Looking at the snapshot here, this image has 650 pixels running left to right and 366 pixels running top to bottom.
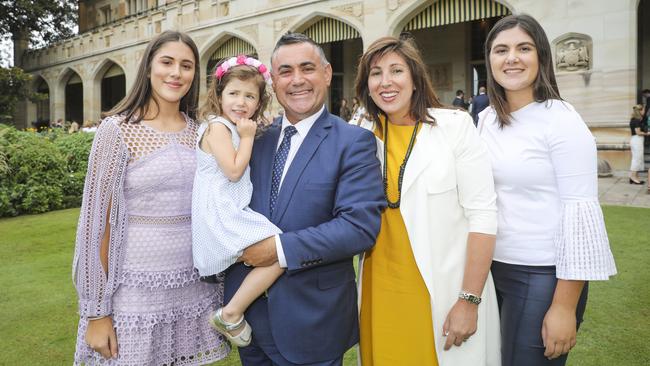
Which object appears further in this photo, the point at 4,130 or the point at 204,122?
the point at 4,130

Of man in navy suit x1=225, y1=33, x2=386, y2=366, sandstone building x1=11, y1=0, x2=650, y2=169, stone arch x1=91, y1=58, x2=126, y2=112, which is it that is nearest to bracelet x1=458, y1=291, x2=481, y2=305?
man in navy suit x1=225, y1=33, x2=386, y2=366

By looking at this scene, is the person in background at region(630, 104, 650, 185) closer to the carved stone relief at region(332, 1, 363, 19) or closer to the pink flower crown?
the carved stone relief at region(332, 1, 363, 19)

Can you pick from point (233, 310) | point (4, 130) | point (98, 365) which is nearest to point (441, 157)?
point (233, 310)

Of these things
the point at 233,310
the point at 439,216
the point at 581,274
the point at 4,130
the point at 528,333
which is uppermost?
the point at 4,130

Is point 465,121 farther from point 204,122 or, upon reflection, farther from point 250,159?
point 204,122

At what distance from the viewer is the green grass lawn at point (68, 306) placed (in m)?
3.32

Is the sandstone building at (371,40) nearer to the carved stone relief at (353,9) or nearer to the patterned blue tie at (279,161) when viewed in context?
the carved stone relief at (353,9)

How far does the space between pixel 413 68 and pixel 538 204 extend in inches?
29.3

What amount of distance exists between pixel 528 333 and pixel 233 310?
1158 mm

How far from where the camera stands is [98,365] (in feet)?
6.46

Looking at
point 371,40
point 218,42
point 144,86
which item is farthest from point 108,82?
point 144,86

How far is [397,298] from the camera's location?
1952 millimetres

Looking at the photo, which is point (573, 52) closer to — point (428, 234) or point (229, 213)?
point (428, 234)

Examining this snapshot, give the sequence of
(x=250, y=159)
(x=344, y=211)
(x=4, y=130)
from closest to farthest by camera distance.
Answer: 1. (x=344, y=211)
2. (x=250, y=159)
3. (x=4, y=130)
